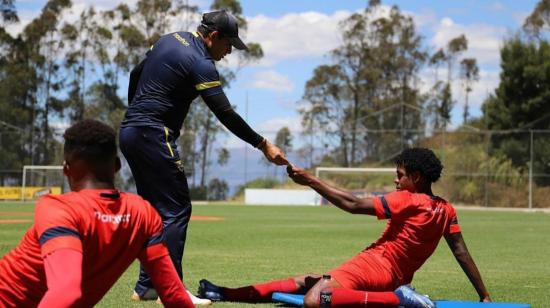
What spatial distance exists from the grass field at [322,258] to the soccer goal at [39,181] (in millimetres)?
27048

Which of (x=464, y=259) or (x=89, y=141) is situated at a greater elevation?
(x=89, y=141)

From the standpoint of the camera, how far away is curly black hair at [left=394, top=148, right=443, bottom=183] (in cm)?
643

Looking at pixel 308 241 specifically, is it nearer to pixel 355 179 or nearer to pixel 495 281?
pixel 495 281

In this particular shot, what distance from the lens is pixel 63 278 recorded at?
11.0 feet

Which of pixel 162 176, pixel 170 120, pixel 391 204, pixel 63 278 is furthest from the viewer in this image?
pixel 170 120

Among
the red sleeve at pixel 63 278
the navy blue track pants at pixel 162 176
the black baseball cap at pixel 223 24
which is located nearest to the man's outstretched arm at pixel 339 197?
the navy blue track pants at pixel 162 176

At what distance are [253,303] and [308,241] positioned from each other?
953 cm

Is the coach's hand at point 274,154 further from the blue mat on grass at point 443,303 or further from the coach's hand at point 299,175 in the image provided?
the blue mat on grass at point 443,303

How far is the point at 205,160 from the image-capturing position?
5362cm

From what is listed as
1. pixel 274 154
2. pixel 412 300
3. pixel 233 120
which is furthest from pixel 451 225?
pixel 233 120

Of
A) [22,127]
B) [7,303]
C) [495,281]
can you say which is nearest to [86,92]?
[22,127]

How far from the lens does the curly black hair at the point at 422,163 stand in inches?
253

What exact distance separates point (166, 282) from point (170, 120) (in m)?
3.18

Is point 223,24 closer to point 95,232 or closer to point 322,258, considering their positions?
point 95,232
